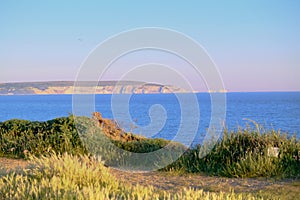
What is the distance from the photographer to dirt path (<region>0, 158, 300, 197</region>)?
704 cm

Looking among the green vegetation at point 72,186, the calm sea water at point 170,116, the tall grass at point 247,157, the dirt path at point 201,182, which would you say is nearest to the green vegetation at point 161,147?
the tall grass at point 247,157

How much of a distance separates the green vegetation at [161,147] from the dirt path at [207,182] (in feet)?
1.10

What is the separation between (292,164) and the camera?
8.38m

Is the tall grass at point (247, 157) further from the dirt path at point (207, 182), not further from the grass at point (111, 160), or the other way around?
the dirt path at point (207, 182)

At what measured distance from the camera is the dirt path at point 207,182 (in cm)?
704

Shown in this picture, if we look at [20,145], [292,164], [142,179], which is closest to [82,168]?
[142,179]

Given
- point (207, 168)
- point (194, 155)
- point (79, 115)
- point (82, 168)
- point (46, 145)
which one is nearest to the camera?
point (82, 168)

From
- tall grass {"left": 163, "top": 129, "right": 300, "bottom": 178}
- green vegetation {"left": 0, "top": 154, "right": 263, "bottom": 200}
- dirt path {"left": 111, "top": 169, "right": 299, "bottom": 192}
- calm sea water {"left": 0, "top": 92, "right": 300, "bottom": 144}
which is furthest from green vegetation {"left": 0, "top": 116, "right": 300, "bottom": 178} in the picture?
green vegetation {"left": 0, "top": 154, "right": 263, "bottom": 200}

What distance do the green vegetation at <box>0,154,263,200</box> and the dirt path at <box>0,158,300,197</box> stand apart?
972 millimetres

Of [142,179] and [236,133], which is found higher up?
[236,133]

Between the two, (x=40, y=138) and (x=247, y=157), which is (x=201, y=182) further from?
(x=40, y=138)

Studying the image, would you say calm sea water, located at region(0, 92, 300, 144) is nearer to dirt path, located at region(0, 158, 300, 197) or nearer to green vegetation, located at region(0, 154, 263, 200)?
dirt path, located at region(0, 158, 300, 197)

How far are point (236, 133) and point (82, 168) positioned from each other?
181 inches

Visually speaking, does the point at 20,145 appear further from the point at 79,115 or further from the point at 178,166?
the point at 178,166
